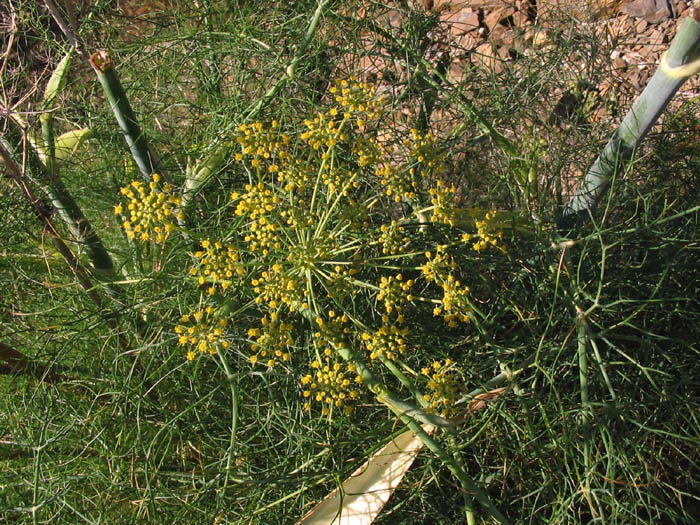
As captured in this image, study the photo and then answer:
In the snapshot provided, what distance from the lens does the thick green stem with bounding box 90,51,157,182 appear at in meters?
1.28

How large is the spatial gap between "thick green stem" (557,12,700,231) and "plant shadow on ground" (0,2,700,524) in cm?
6

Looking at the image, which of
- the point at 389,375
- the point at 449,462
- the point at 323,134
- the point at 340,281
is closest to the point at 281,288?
the point at 340,281

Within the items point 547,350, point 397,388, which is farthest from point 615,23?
point 397,388

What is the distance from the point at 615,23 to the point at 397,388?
65.1 inches

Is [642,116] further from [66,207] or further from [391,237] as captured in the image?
[66,207]

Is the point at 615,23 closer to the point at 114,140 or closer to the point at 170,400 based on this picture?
the point at 114,140

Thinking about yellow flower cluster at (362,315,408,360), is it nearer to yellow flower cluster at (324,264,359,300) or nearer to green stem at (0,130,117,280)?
yellow flower cluster at (324,264,359,300)

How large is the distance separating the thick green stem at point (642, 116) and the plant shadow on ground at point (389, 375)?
0.06 meters

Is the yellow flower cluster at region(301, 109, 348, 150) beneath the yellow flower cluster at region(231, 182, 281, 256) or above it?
above

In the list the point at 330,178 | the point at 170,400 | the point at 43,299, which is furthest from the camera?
the point at 43,299

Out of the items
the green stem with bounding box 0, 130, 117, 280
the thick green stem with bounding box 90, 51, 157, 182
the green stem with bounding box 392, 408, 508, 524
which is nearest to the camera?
Result: the green stem with bounding box 392, 408, 508, 524

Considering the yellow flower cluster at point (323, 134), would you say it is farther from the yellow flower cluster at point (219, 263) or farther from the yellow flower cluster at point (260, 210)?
the yellow flower cluster at point (219, 263)

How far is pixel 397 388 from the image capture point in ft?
5.16

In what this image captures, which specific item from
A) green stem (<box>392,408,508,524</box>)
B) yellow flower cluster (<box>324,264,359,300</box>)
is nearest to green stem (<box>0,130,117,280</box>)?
yellow flower cluster (<box>324,264,359,300</box>)
